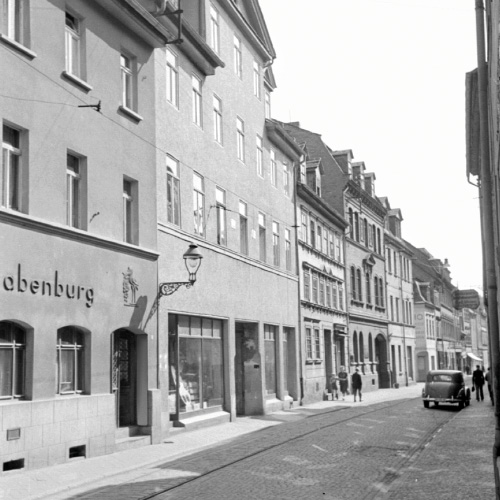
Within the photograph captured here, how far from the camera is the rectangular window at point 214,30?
86.7 ft

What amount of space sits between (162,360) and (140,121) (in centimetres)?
600

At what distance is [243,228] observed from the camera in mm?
28641

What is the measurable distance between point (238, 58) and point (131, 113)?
11.1 metres

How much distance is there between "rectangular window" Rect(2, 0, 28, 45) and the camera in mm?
15023

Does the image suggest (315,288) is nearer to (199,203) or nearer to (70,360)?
(199,203)

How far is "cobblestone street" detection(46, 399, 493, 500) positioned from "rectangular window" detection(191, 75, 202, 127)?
9.54m

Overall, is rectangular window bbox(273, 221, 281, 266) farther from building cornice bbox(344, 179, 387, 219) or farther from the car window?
building cornice bbox(344, 179, 387, 219)

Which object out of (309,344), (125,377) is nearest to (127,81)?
(125,377)

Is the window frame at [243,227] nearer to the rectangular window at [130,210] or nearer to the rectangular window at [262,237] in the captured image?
the rectangular window at [262,237]

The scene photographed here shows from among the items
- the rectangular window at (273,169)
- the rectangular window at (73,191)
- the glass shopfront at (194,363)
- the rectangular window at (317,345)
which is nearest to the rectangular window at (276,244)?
the rectangular window at (273,169)

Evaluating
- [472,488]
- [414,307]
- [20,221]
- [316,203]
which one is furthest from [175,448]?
[414,307]

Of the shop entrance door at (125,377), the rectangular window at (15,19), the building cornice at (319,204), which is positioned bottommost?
the shop entrance door at (125,377)

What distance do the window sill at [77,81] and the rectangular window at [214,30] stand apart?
9786 millimetres

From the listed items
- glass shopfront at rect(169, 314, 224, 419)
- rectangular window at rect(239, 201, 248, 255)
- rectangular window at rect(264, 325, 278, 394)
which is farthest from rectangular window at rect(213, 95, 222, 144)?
rectangular window at rect(264, 325, 278, 394)
